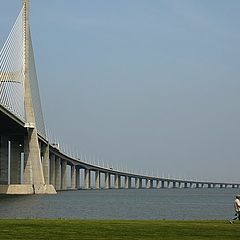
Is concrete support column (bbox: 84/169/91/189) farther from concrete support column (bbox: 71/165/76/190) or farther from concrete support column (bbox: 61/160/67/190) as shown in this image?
concrete support column (bbox: 61/160/67/190)

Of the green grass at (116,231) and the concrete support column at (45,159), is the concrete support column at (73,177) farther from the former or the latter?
the green grass at (116,231)

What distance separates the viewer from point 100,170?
144875 millimetres

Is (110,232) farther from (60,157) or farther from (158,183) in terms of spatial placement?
(158,183)

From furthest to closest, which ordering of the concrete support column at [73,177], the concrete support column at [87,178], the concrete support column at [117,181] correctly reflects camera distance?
the concrete support column at [117,181] → the concrete support column at [87,178] → the concrete support column at [73,177]

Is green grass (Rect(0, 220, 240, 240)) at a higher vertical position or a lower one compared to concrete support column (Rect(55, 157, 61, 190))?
lower

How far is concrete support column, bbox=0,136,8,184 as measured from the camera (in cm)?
7838

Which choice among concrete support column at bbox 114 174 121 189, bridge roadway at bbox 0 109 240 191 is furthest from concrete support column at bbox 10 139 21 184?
concrete support column at bbox 114 174 121 189

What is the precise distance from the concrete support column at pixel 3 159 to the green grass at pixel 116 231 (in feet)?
199

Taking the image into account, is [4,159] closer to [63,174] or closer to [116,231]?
[63,174]

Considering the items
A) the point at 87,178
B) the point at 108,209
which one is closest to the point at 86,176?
the point at 87,178

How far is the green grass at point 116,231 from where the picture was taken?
15.2 metres

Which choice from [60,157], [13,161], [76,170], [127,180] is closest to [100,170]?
[76,170]

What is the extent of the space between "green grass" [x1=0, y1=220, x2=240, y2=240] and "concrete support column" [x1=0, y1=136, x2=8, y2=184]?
60717 mm

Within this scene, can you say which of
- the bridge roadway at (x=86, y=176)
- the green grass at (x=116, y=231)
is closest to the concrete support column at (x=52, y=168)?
the bridge roadway at (x=86, y=176)
